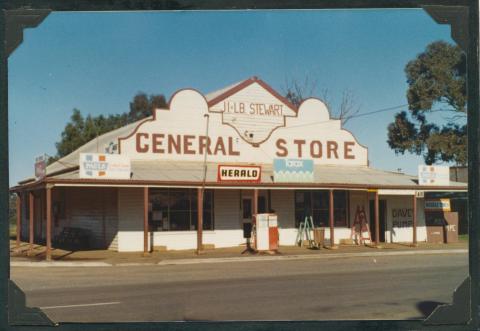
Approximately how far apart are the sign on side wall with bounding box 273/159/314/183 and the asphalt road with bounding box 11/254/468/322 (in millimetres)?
4502

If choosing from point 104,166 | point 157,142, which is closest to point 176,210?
point 157,142

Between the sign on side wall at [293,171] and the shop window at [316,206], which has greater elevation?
the sign on side wall at [293,171]

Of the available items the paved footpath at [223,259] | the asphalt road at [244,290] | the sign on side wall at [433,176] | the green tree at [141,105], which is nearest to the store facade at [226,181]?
the sign on side wall at [433,176]

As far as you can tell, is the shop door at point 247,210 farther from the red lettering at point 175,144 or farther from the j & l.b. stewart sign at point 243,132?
the red lettering at point 175,144

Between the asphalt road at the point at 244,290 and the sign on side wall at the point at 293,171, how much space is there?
450 cm

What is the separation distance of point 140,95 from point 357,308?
164 ft

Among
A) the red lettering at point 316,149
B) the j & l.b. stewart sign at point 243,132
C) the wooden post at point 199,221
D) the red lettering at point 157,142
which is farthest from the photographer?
the red lettering at point 316,149

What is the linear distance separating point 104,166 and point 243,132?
810cm

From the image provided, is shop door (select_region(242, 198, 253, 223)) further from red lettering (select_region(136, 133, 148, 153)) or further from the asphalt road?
the asphalt road

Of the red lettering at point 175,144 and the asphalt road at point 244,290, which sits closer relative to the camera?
the asphalt road at point 244,290

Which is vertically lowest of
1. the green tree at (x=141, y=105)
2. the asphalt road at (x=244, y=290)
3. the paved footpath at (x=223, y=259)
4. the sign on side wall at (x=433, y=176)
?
the paved footpath at (x=223, y=259)

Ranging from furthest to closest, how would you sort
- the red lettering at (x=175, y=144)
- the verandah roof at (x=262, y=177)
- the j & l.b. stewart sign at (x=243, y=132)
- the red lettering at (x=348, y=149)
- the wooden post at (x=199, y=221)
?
the red lettering at (x=348, y=149), the red lettering at (x=175, y=144), the j & l.b. stewart sign at (x=243, y=132), the wooden post at (x=199, y=221), the verandah roof at (x=262, y=177)

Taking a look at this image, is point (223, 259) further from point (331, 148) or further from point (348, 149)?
point (348, 149)

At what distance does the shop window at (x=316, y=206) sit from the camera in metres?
23.8
